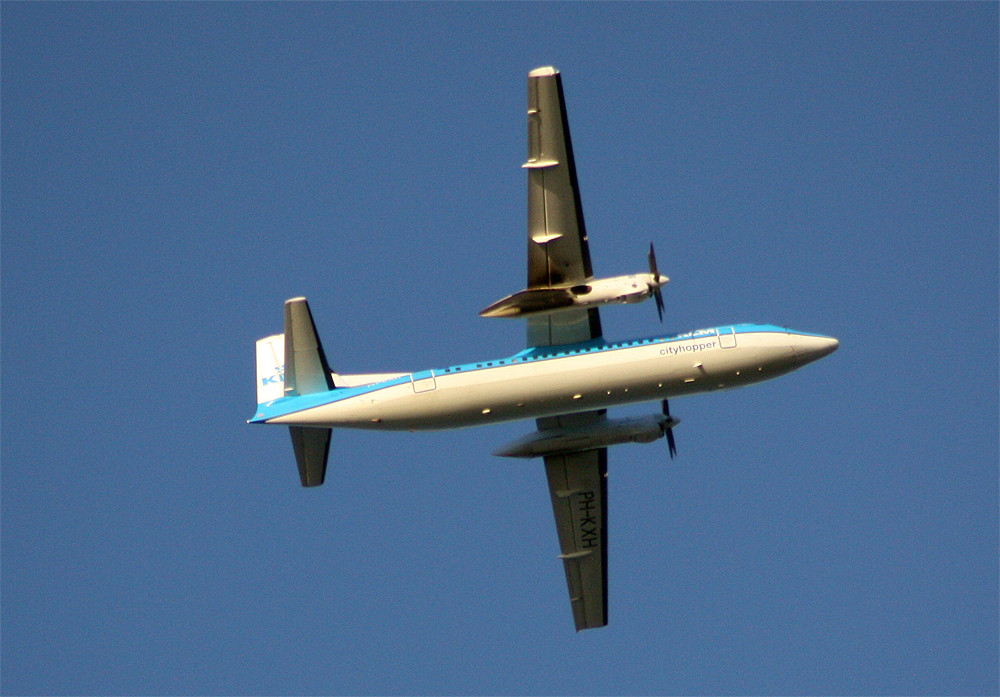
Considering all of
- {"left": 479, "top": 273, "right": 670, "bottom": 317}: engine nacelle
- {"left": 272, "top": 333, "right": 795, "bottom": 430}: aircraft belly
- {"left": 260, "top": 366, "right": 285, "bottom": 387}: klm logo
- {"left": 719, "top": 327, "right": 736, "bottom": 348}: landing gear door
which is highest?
{"left": 479, "top": 273, "right": 670, "bottom": 317}: engine nacelle

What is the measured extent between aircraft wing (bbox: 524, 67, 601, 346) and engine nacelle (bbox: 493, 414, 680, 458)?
2.75 m

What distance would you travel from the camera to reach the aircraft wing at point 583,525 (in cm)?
3672

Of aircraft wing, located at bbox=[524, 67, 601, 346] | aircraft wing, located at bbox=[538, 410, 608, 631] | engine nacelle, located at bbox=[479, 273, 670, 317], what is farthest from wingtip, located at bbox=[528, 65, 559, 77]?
aircraft wing, located at bbox=[538, 410, 608, 631]

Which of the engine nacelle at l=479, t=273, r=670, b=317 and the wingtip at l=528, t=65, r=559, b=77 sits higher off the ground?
the wingtip at l=528, t=65, r=559, b=77

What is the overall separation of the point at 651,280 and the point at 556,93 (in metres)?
4.74

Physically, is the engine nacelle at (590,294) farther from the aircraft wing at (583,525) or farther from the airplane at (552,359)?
the aircraft wing at (583,525)

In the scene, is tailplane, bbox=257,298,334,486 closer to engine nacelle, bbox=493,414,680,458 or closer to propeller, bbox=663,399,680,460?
engine nacelle, bbox=493,414,680,458

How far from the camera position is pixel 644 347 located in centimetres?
3244

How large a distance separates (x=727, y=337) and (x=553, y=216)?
15.8ft

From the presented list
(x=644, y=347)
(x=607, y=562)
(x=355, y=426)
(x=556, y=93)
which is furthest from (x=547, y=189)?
(x=607, y=562)

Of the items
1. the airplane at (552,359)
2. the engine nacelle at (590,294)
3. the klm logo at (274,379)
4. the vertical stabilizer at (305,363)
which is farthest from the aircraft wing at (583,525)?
the klm logo at (274,379)

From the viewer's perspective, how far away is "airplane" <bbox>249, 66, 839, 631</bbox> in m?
32.0

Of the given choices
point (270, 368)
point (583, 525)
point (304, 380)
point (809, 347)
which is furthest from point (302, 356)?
point (809, 347)

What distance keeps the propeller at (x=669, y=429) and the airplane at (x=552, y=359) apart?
7.03 ft
